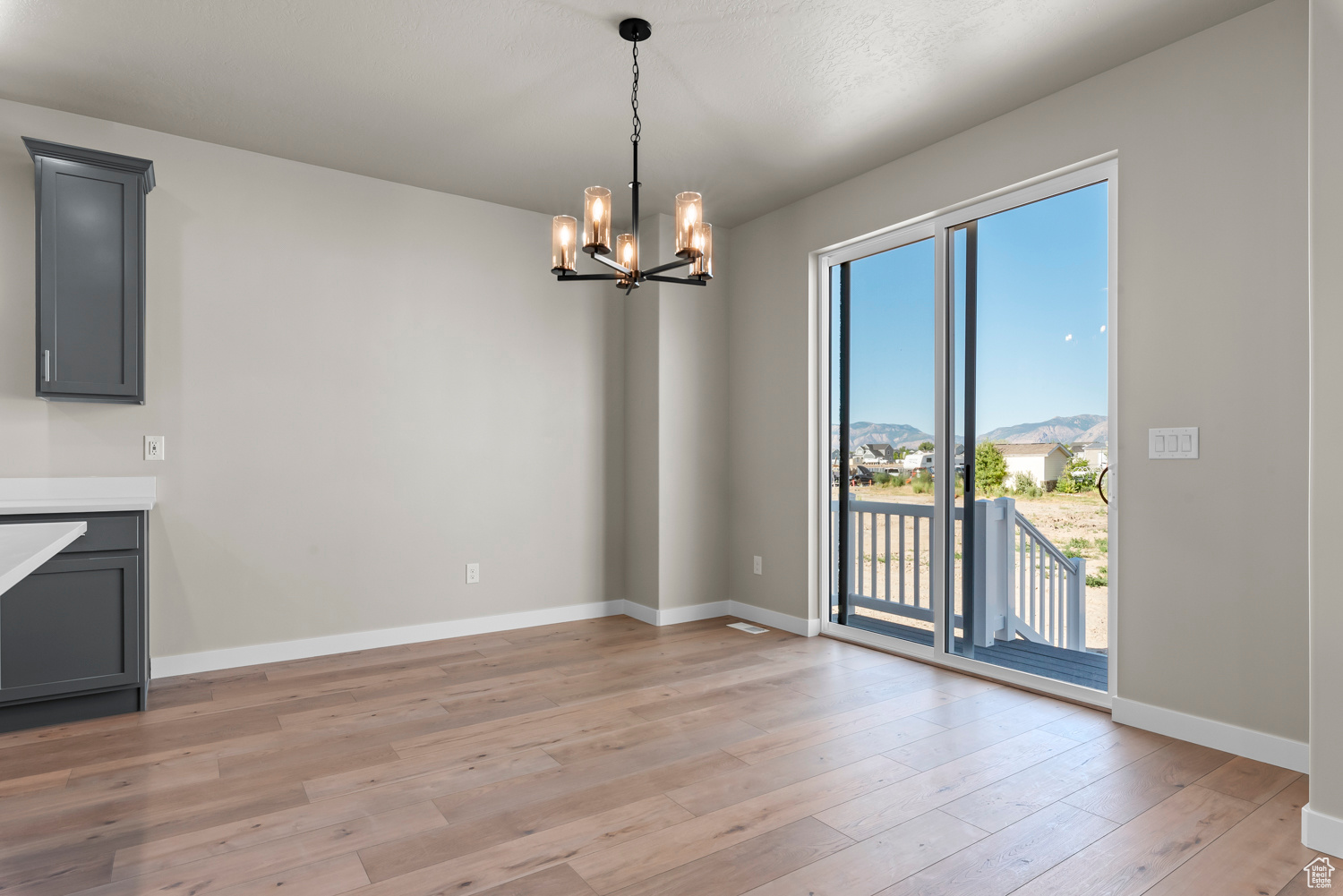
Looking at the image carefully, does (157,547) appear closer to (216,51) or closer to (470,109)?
(216,51)

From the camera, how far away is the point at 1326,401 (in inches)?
78.3

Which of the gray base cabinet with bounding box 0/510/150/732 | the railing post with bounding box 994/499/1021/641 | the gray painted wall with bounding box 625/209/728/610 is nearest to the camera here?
the gray base cabinet with bounding box 0/510/150/732

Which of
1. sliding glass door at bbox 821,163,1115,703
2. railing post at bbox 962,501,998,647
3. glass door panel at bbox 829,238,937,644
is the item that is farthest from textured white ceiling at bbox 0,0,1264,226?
railing post at bbox 962,501,998,647

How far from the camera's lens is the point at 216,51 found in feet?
9.26

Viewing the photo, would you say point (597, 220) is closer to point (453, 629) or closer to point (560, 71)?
point (560, 71)

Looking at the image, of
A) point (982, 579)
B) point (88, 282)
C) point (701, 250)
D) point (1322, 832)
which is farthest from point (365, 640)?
point (1322, 832)

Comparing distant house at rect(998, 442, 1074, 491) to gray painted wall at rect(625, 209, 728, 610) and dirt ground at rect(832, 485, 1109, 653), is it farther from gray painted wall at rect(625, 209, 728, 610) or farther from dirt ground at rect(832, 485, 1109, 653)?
gray painted wall at rect(625, 209, 728, 610)

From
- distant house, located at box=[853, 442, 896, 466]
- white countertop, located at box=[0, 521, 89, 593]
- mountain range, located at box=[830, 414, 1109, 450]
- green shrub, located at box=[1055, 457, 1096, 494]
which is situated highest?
mountain range, located at box=[830, 414, 1109, 450]

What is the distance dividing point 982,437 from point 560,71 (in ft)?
8.41

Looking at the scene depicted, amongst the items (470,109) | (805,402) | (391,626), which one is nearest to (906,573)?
(805,402)

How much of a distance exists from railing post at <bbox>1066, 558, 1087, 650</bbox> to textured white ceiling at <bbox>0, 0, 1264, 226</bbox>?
6.96 ft

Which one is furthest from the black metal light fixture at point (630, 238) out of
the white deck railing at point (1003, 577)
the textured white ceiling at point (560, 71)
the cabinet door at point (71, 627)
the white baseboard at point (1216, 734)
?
the white baseboard at point (1216, 734)

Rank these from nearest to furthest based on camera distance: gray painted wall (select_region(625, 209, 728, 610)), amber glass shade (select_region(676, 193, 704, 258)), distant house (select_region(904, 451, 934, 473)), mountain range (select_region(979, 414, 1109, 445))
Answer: amber glass shade (select_region(676, 193, 704, 258)), mountain range (select_region(979, 414, 1109, 445)), distant house (select_region(904, 451, 934, 473)), gray painted wall (select_region(625, 209, 728, 610))

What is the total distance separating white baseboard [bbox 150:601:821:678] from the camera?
3580 mm
